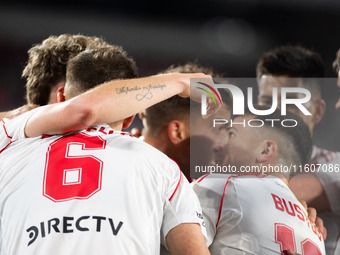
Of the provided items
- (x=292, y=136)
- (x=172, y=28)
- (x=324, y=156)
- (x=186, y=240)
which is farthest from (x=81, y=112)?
(x=172, y=28)

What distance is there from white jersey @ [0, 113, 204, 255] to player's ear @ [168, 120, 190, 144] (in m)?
0.78

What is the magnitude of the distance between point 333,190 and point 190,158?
29.5 inches

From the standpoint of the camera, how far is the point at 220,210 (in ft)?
5.01

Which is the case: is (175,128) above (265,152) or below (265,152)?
above

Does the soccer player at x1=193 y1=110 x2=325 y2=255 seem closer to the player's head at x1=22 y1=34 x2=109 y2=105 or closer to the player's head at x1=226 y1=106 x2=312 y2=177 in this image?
the player's head at x1=226 y1=106 x2=312 y2=177

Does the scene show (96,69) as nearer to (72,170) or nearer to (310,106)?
(72,170)

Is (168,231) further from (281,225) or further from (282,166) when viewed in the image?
(282,166)

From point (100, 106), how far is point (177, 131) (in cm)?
87

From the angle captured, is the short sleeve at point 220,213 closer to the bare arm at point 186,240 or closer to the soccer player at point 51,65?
the bare arm at point 186,240

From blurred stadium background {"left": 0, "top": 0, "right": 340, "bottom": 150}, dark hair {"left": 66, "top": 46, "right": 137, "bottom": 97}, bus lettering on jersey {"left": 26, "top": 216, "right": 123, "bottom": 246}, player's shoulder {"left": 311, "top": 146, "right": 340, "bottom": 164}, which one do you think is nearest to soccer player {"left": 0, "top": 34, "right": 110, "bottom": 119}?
dark hair {"left": 66, "top": 46, "right": 137, "bottom": 97}

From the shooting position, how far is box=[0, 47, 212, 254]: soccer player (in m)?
1.17

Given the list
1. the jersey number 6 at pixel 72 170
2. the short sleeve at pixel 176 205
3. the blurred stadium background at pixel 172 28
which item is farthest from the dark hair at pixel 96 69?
the blurred stadium background at pixel 172 28

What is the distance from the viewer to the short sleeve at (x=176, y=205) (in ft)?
4.13

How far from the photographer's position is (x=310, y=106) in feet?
8.96
